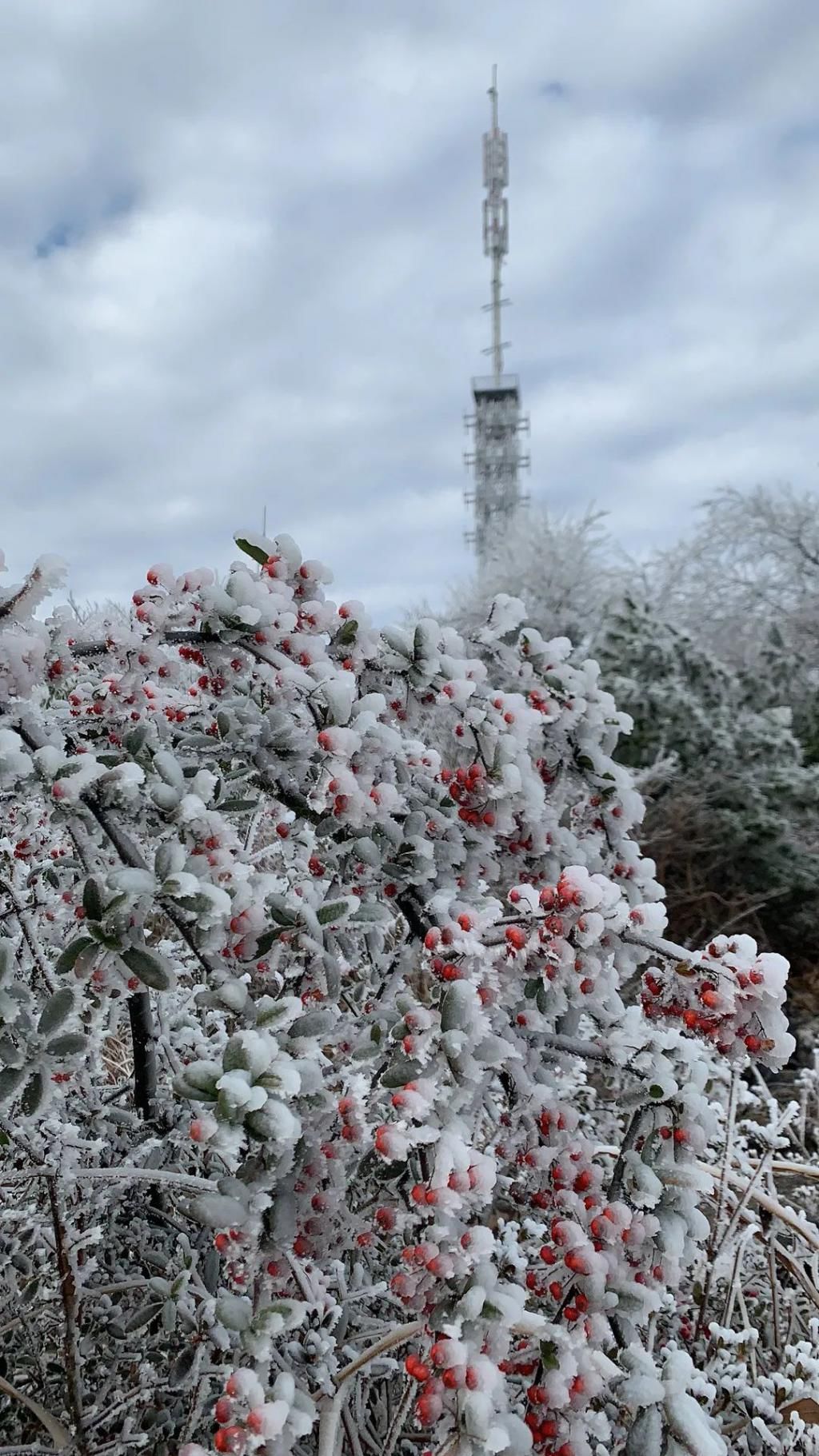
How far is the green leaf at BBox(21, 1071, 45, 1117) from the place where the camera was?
893mm

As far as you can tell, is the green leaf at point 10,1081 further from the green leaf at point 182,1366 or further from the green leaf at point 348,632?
the green leaf at point 348,632

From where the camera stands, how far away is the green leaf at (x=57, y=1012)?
90cm

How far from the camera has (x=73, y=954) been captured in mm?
877

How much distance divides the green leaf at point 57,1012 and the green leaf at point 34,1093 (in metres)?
0.04

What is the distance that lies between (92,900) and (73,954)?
5cm

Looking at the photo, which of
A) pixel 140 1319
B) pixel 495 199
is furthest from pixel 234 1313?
pixel 495 199

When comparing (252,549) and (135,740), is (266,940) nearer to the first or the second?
(135,740)

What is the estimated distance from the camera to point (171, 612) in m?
1.24

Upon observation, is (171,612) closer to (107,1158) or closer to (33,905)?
(33,905)

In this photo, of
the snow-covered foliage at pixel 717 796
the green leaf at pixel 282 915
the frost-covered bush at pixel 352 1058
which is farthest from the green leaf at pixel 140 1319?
the snow-covered foliage at pixel 717 796

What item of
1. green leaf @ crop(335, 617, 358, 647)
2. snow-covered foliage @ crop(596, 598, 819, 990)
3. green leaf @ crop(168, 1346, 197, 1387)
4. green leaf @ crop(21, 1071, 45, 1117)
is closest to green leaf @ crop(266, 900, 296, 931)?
green leaf @ crop(21, 1071, 45, 1117)

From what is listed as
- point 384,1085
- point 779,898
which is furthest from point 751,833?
point 384,1085

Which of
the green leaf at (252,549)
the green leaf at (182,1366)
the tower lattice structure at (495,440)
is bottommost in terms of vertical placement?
the green leaf at (182,1366)

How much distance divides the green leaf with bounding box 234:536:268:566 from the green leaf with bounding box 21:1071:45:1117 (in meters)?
0.71
